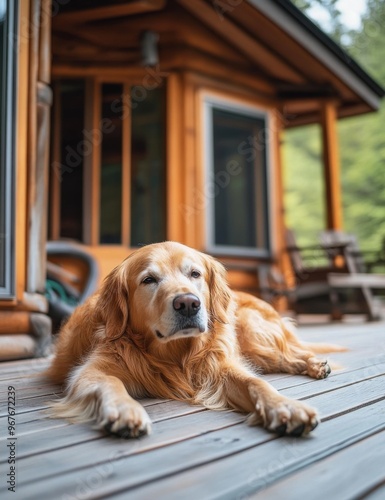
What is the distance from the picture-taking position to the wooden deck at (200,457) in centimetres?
108

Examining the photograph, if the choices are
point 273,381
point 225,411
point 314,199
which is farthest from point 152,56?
point 314,199

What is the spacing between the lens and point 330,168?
7551 millimetres

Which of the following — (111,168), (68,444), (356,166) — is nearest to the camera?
(68,444)

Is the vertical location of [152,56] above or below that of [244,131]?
above

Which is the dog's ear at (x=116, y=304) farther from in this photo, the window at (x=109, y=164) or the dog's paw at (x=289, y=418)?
the window at (x=109, y=164)

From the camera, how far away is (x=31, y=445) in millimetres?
1393

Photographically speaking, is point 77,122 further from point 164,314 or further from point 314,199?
point 314,199

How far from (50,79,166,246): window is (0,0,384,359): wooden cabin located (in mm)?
14

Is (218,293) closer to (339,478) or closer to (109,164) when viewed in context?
(339,478)

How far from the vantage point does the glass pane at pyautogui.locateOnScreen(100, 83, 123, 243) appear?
6164 mm

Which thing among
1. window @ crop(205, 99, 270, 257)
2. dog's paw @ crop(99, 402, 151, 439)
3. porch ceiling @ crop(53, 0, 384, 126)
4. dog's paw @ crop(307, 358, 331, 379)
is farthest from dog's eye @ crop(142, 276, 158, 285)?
window @ crop(205, 99, 270, 257)

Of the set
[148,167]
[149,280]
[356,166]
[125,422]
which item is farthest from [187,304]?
[356,166]

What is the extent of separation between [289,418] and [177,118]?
539 centimetres

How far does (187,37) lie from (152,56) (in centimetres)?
67
